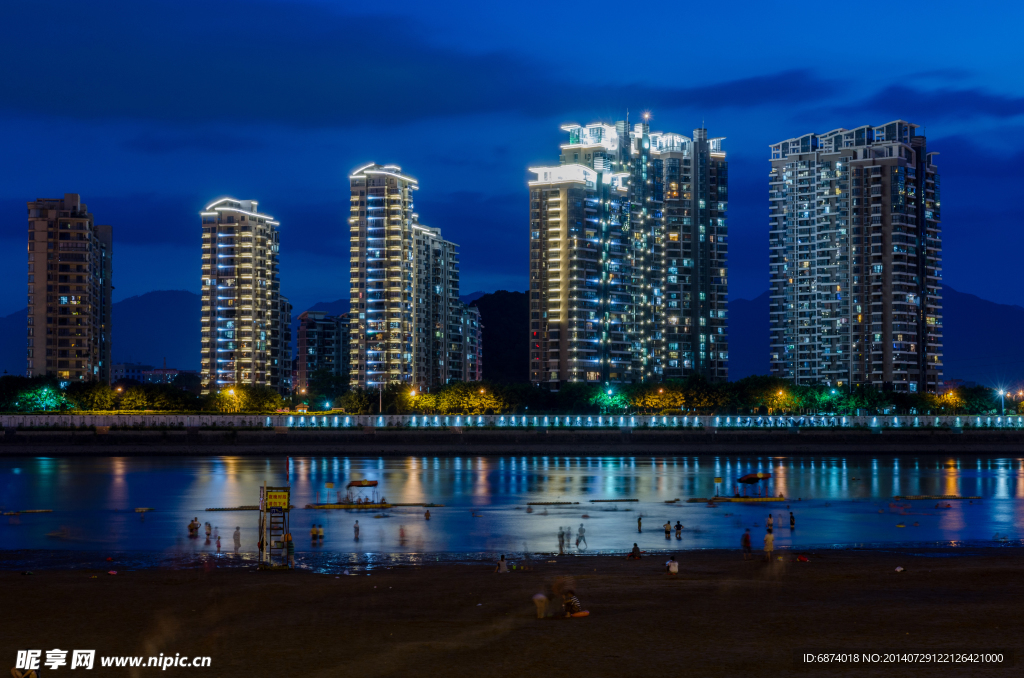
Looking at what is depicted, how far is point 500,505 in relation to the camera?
240 feet

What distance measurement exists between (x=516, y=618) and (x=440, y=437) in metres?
112

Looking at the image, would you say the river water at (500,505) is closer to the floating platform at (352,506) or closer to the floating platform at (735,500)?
the floating platform at (735,500)

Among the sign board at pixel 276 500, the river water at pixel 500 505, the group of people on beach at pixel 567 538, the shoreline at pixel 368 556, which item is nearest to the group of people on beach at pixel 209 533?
the river water at pixel 500 505

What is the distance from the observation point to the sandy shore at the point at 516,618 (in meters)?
23.7

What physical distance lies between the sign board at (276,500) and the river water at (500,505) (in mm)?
3181

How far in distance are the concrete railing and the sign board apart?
10347cm

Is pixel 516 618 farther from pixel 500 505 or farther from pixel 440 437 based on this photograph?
pixel 440 437

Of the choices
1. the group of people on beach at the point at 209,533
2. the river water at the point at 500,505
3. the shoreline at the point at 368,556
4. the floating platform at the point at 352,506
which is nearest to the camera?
the shoreline at the point at 368,556

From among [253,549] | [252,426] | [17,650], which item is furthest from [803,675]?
[252,426]

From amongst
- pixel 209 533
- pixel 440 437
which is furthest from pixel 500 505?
pixel 440 437

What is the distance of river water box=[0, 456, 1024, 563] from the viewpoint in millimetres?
53000

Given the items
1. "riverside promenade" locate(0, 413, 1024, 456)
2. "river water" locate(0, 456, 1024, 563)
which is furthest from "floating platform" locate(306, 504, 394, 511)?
"riverside promenade" locate(0, 413, 1024, 456)

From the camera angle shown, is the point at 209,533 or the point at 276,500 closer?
the point at 276,500

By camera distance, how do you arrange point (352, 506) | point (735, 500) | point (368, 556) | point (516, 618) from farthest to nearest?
point (735, 500) → point (352, 506) → point (368, 556) → point (516, 618)
